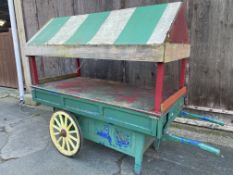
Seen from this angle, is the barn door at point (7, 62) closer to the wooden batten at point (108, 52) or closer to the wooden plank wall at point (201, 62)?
the wooden plank wall at point (201, 62)

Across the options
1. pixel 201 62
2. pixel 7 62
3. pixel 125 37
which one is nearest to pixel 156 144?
pixel 201 62

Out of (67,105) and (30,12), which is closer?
(67,105)

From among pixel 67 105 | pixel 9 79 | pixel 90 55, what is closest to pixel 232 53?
pixel 90 55

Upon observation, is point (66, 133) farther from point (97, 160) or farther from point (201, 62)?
point (201, 62)

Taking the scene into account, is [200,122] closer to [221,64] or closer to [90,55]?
[221,64]

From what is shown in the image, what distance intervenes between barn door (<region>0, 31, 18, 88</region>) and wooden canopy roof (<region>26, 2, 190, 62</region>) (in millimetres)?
3351

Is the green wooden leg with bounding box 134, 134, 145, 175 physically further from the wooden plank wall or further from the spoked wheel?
the wooden plank wall

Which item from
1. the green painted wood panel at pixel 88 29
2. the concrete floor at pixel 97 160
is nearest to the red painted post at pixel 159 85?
the green painted wood panel at pixel 88 29

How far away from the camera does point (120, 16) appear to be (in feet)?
6.82

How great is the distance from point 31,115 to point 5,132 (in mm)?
738

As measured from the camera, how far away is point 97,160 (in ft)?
8.18

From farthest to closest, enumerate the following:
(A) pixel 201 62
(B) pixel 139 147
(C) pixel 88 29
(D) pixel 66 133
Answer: (A) pixel 201 62 → (D) pixel 66 133 → (C) pixel 88 29 → (B) pixel 139 147

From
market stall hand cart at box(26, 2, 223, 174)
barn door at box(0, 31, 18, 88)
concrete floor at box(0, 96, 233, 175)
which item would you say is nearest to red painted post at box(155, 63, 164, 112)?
market stall hand cart at box(26, 2, 223, 174)

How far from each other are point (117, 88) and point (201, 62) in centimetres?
133
